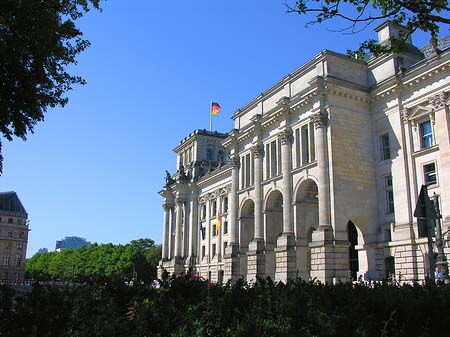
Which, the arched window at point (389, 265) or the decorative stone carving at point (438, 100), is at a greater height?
the decorative stone carving at point (438, 100)

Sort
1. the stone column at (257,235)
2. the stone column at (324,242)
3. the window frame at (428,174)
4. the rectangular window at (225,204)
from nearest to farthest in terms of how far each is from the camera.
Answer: the window frame at (428,174) → the stone column at (324,242) → the stone column at (257,235) → the rectangular window at (225,204)

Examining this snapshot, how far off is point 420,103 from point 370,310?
28312 mm

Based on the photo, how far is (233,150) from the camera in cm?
4938

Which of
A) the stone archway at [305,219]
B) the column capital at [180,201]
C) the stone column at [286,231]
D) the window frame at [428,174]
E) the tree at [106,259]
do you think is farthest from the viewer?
the tree at [106,259]

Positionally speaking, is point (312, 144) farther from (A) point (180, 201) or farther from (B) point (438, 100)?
(A) point (180, 201)

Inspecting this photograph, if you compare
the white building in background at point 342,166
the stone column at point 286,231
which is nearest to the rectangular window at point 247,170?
the white building in background at point 342,166

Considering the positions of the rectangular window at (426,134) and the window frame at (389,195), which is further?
the window frame at (389,195)

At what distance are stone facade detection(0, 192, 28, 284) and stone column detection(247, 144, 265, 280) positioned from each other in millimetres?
100386

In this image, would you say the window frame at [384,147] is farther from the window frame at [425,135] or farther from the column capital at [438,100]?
the column capital at [438,100]

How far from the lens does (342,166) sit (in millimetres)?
34812

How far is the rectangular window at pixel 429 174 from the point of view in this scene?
31.1 m

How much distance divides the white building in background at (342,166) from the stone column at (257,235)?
101 millimetres

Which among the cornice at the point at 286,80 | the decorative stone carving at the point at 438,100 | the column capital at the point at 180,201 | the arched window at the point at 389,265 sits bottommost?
the arched window at the point at 389,265

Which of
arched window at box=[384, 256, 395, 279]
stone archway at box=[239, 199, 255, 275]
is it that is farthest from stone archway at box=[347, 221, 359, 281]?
stone archway at box=[239, 199, 255, 275]
